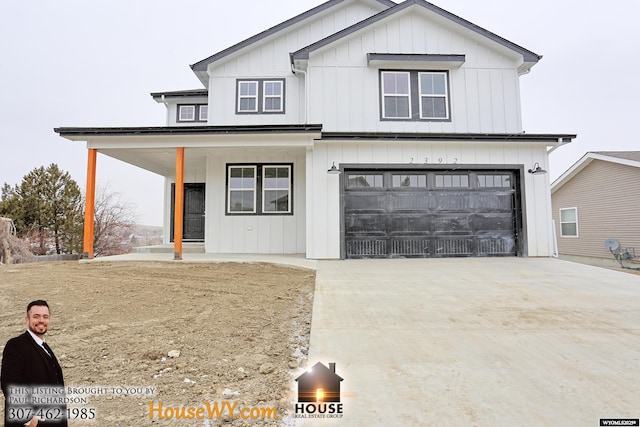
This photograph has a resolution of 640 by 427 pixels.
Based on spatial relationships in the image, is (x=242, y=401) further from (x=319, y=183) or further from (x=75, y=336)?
(x=319, y=183)

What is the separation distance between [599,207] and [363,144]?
43.3 ft

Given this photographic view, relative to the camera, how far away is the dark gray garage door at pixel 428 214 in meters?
8.49

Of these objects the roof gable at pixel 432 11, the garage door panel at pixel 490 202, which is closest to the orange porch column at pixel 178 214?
the roof gable at pixel 432 11

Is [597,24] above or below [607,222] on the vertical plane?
above

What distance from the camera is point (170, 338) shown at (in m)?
3.04

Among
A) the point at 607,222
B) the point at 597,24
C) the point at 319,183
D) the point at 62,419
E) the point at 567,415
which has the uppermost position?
the point at 597,24

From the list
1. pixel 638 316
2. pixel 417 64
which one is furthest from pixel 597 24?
pixel 638 316

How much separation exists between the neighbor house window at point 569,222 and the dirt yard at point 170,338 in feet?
54.7

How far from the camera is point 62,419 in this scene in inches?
57.9

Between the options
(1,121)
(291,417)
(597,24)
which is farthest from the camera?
(597,24)

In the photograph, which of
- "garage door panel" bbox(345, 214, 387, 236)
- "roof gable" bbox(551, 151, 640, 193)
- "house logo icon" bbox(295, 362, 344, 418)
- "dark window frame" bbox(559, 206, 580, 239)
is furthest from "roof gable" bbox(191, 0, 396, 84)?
"dark window frame" bbox(559, 206, 580, 239)

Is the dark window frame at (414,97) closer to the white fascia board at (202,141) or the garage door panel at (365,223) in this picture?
the white fascia board at (202,141)

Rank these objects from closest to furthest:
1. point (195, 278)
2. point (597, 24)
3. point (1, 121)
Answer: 1. point (195, 278)
2. point (1, 121)
3. point (597, 24)

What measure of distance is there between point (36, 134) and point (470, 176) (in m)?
33.5
